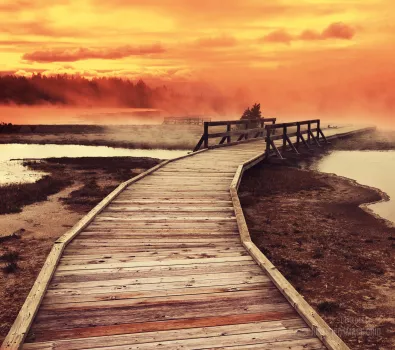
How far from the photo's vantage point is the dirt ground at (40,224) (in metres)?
6.14

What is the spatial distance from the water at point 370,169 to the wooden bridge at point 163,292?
6249 mm

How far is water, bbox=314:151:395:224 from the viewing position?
1204cm

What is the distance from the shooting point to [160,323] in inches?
156

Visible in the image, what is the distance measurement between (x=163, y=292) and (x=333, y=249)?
4.58m

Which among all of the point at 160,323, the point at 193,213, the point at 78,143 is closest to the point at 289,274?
the point at 193,213

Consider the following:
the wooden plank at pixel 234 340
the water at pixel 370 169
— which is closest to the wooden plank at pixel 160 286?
the wooden plank at pixel 234 340

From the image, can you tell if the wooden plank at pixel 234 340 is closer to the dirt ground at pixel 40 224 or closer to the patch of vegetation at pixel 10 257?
the dirt ground at pixel 40 224

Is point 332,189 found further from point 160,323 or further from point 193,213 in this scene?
point 160,323

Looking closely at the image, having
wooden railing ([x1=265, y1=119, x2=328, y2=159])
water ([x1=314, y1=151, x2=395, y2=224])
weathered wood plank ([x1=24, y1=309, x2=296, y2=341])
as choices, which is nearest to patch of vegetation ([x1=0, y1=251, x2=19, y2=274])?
weathered wood plank ([x1=24, y1=309, x2=296, y2=341])

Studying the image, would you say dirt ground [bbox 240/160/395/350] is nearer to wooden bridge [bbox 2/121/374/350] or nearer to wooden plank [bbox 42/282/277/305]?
A: wooden bridge [bbox 2/121/374/350]

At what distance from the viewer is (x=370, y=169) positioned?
19172 millimetres

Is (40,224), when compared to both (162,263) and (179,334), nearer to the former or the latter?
(162,263)

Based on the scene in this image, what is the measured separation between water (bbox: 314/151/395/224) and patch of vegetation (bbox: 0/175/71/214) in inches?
394

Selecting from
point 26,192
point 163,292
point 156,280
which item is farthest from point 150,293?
point 26,192
